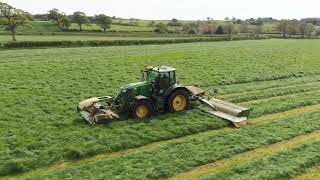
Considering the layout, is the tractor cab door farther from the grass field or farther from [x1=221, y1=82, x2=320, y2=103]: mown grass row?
[x1=221, y1=82, x2=320, y2=103]: mown grass row

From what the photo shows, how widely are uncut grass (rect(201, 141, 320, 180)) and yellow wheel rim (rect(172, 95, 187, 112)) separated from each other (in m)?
5.87

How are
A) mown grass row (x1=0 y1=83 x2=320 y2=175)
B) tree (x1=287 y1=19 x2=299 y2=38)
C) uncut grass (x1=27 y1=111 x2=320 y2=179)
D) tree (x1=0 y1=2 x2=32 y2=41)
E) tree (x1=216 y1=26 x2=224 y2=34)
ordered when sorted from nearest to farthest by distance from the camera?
uncut grass (x1=27 y1=111 x2=320 y2=179) → mown grass row (x1=0 y1=83 x2=320 y2=175) → tree (x1=0 y1=2 x2=32 y2=41) → tree (x1=216 y1=26 x2=224 y2=34) → tree (x1=287 y1=19 x2=299 y2=38)

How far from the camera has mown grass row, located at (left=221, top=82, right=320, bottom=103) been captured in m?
21.9

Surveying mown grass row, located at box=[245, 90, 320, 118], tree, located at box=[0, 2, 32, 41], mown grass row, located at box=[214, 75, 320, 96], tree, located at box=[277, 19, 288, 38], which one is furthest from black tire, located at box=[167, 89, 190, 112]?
tree, located at box=[277, 19, 288, 38]

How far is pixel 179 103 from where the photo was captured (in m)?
18.2

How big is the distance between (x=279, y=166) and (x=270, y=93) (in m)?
11.4

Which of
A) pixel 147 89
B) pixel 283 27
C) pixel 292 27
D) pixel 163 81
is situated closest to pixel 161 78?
pixel 163 81

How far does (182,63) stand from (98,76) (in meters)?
9.33

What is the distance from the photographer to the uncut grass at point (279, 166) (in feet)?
38.3

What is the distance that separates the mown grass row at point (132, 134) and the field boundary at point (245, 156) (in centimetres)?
281

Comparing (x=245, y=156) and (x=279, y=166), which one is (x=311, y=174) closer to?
(x=279, y=166)

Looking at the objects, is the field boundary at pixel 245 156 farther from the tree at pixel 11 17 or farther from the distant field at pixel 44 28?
the distant field at pixel 44 28

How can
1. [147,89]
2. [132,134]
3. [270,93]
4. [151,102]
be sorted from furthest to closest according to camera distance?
1. [270,93]
2. [147,89]
3. [151,102]
4. [132,134]

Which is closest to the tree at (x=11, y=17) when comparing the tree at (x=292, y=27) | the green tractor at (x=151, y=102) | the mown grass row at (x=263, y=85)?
the mown grass row at (x=263, y=85)
